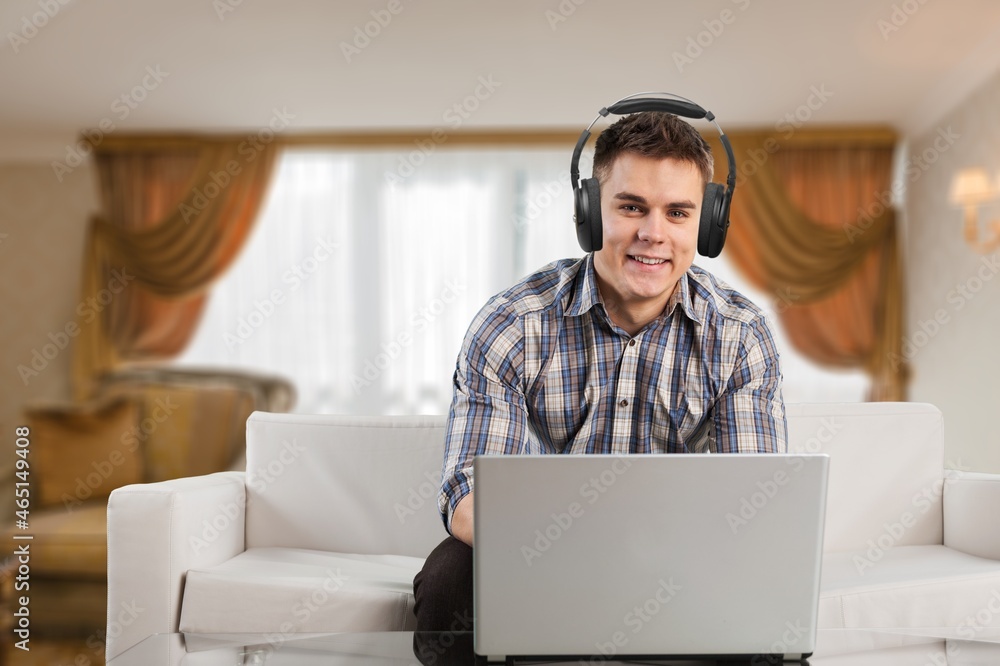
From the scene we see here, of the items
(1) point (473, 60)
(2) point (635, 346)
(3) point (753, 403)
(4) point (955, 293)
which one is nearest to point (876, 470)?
(3) point (753, 403)

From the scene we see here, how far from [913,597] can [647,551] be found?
1.10 m

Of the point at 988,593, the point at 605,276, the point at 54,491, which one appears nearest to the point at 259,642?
the point at 605,276

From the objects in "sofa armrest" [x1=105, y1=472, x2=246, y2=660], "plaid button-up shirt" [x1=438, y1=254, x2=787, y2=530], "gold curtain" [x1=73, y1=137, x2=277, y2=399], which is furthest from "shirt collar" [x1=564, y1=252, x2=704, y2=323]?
"gold curtain" [x1=73, y1=137, x2=277, y2=399]

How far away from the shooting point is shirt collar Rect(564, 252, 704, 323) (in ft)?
5.11

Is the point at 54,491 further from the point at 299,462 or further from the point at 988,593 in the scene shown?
the point at 988,593

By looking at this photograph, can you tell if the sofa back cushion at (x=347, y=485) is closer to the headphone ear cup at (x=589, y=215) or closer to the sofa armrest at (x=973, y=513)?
the headphone ear cup at (x=589, y=215)

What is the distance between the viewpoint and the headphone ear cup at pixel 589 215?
58.9 inches

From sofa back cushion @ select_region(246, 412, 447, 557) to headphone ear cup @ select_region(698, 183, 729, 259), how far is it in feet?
2.81

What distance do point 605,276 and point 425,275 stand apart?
4.00 metres

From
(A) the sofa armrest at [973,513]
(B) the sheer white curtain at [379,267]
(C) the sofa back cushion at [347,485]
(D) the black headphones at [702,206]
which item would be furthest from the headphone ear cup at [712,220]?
(B) the sheer white curtain at [379,267]

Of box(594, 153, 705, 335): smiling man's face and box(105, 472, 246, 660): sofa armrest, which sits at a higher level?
box(594, 153, 705, 335): smiling man's face

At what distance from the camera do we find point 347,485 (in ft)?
6.80

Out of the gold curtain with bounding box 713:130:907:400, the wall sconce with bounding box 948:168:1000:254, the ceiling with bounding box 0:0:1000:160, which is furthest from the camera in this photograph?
the gold curtain with bounding box 713:130:907:400

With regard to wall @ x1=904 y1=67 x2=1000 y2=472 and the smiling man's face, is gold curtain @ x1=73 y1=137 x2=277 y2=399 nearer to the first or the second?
wall @ x1=904 y1=67 x2=1000 y2=472
